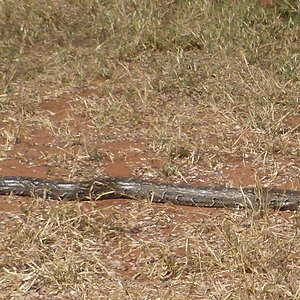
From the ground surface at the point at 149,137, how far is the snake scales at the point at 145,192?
0.26 ft

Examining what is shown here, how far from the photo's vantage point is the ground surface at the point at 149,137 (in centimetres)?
449

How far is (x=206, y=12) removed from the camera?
878 cm

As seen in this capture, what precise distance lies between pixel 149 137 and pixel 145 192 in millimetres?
1128

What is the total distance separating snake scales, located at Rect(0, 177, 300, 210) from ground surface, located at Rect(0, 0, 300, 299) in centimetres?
8

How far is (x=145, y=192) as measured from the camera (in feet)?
18.2

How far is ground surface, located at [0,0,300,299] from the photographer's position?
449 centimetres

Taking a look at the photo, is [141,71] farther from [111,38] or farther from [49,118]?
[49,118]

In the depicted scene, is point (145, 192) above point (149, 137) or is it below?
above

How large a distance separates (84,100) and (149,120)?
0.73 metres

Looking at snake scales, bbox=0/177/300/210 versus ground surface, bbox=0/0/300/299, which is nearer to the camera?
ground surface, bbox=0/0/300/299

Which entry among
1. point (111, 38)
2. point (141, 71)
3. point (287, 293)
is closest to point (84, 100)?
point (141, 71)

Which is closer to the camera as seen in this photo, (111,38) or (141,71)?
(141,71)

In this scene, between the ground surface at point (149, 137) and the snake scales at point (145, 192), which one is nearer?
the ground surface at point (149, 137)

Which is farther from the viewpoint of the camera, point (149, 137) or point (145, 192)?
point (149, 137)
